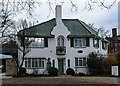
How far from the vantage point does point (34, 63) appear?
31.3 m

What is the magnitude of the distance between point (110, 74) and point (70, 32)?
8.05m

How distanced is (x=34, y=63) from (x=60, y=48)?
13.3 ft

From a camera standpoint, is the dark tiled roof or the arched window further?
the arched window

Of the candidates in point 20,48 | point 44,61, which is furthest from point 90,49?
point 20,48

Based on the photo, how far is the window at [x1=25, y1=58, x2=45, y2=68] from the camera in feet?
102

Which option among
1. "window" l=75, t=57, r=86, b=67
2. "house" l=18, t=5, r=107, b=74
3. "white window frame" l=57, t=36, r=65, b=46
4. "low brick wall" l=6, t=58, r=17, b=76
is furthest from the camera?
"white window frame" l=57, t=36, r=65, b=46

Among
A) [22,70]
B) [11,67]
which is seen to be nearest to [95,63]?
[22,70]

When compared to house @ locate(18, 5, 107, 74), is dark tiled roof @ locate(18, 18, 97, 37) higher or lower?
higher

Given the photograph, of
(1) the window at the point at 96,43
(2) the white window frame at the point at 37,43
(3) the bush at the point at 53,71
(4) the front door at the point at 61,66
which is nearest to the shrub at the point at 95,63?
(1) the window at the point at 96,43

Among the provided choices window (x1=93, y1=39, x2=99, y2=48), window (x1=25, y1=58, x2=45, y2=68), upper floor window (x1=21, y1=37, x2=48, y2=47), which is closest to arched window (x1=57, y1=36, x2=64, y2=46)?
upper floor window (x1=21, y1=37, x2=48, y2=47)

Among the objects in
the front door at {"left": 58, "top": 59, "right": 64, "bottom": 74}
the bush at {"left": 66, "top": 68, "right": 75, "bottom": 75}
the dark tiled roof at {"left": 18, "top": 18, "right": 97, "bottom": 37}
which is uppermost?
the dark tiled roof at {"left": 18, "top": 18, "right": 97, "bottom": 37}

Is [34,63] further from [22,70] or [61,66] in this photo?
[61,66]

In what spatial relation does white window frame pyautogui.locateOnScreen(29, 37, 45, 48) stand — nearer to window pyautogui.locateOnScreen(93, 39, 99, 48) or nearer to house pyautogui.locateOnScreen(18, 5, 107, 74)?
house pyautogui.locateOnScreen(18, 5, 107, 74)

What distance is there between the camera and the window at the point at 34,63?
102 ft
